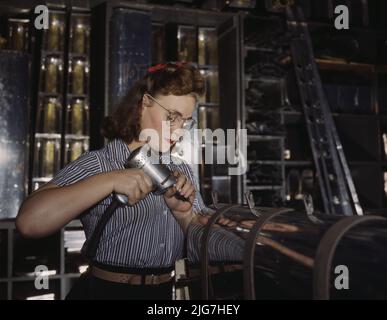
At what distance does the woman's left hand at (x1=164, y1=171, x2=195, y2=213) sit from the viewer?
1524 millimetres

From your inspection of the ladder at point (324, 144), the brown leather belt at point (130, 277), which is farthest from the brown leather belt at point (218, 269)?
the ladder at point (324, 144)

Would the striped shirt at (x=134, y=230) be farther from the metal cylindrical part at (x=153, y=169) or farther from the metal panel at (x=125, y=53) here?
the metal panel at (x=125, y=53)

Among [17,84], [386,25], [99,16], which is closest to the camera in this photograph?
[17,84]

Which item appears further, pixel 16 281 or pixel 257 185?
pixel 257 185

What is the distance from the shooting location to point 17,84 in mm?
4203

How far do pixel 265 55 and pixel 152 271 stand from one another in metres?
3.79

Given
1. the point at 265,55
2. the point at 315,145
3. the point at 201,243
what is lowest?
the point at 201,243

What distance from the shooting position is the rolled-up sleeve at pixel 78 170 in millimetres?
1484

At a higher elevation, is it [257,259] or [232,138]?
[232,138]

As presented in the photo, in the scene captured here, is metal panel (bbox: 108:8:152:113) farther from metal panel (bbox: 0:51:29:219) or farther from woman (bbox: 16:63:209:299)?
woman (bbox: 16:63:209:299)

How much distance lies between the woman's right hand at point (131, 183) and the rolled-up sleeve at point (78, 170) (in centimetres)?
28

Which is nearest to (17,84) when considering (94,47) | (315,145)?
(94,47)

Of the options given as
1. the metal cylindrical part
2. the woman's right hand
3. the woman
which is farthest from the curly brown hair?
the woman's right hand

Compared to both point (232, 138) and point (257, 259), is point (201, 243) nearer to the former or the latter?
point (257, 259)
